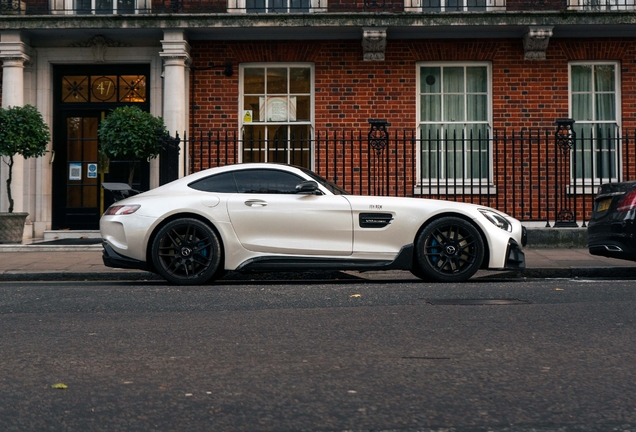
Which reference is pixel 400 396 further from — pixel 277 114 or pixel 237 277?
pixel 277 114

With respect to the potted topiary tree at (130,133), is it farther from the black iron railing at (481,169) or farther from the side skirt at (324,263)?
the side skirt at (324,263)

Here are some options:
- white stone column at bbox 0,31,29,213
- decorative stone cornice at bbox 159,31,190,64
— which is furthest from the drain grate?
white stone column at bbox 0,31,29,213

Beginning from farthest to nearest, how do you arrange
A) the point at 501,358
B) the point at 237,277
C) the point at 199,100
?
the point at 199,100 < the point at 237,277 < the point at 501,358

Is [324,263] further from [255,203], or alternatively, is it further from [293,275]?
[293,275]

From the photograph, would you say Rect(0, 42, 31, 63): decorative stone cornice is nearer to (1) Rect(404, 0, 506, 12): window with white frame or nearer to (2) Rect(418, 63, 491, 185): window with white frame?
(1) Rect(404, 0, 506, 12): window with white frame

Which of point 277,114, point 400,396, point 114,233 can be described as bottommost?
point 400,396

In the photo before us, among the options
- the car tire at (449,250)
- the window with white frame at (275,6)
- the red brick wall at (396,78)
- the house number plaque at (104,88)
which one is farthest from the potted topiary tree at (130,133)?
the car tire at (449,250)

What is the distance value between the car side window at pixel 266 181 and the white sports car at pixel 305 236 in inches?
6.1

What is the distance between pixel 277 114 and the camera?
16.7 meters

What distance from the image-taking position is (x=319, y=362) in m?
4.91

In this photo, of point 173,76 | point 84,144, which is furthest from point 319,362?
point 84,144

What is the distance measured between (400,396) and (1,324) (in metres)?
3.51

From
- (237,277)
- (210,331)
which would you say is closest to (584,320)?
(210,331)

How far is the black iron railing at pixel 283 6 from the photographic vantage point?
1636 cm
